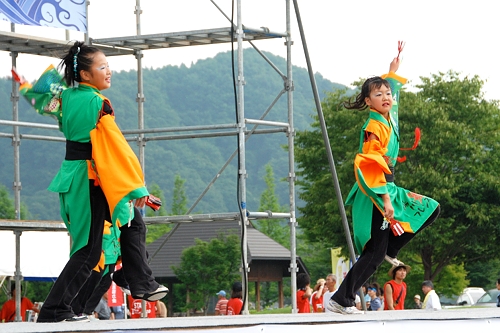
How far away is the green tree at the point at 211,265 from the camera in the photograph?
46344 millimetres

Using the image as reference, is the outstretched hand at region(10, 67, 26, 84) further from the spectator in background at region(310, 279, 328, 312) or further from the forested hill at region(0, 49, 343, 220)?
the forested hill at region(0, 49, 343, 220)

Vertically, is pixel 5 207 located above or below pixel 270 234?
above

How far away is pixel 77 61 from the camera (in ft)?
19.7

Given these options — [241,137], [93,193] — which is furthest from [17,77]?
[241,137]

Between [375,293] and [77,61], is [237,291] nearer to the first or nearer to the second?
[375,293]

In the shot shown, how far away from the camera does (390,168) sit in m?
6.57

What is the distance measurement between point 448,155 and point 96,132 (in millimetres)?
31751

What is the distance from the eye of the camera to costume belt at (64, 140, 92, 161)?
19.0 feet

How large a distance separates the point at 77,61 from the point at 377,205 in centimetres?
210

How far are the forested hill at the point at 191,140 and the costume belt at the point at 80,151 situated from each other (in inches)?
3791

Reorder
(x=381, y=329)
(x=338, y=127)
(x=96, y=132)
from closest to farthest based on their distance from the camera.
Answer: (x=381, y=329) → (x=96, y=132) → (x=338, y=127)

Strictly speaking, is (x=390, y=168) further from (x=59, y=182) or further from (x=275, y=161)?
(x=275, y=161)

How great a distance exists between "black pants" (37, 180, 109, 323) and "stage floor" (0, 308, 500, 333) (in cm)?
74

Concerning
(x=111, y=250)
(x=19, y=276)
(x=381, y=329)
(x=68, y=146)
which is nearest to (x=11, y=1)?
(x=19, y=276)
